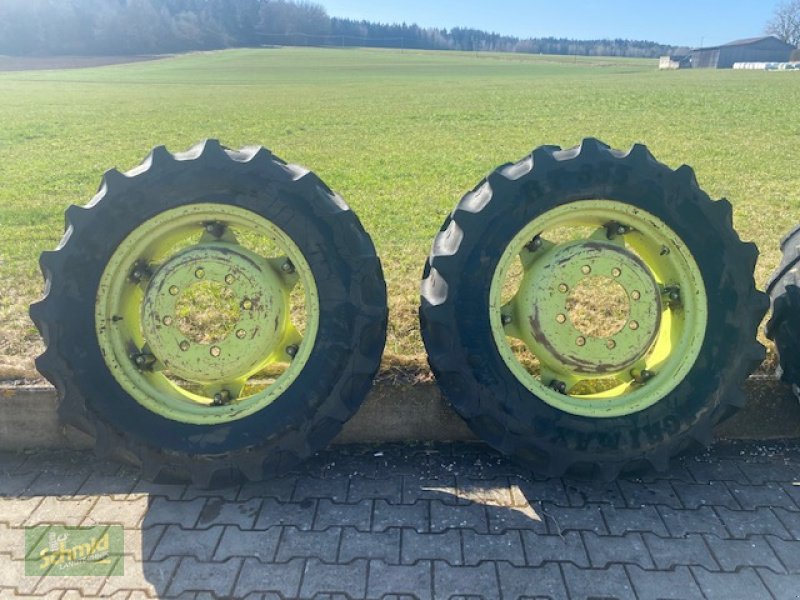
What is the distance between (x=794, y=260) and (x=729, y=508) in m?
1.49

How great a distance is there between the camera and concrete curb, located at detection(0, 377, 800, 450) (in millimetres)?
3459

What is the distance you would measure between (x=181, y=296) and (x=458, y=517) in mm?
1623

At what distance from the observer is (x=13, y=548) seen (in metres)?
2.83

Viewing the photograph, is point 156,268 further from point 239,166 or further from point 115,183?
point 239,166

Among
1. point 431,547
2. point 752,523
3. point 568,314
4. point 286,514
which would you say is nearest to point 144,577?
point 286,514

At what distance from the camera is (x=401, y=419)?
355 cm

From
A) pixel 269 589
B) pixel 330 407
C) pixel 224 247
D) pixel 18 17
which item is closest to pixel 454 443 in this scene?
pixel 330 407

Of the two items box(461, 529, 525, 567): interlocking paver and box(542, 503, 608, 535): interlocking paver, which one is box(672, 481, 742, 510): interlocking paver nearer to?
box(542, 503, 608, 535): interlocking paver

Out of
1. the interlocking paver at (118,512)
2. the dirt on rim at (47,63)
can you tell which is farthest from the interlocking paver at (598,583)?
the dirt on rim at (47,63)

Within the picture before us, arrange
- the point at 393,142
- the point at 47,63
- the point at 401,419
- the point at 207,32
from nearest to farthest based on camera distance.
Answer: the point at 401,419, the point at 393,142, the point at 47,63, the point at 207,32

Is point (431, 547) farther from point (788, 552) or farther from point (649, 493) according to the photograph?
point (788, 552)

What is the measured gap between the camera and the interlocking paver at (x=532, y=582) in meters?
2.56

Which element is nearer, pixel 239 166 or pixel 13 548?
pixel 13 548

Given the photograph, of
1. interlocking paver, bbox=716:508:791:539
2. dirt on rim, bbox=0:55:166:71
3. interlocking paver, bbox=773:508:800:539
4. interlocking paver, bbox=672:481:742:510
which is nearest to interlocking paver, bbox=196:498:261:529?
interlocking paver, bbox=672:481:742:510
